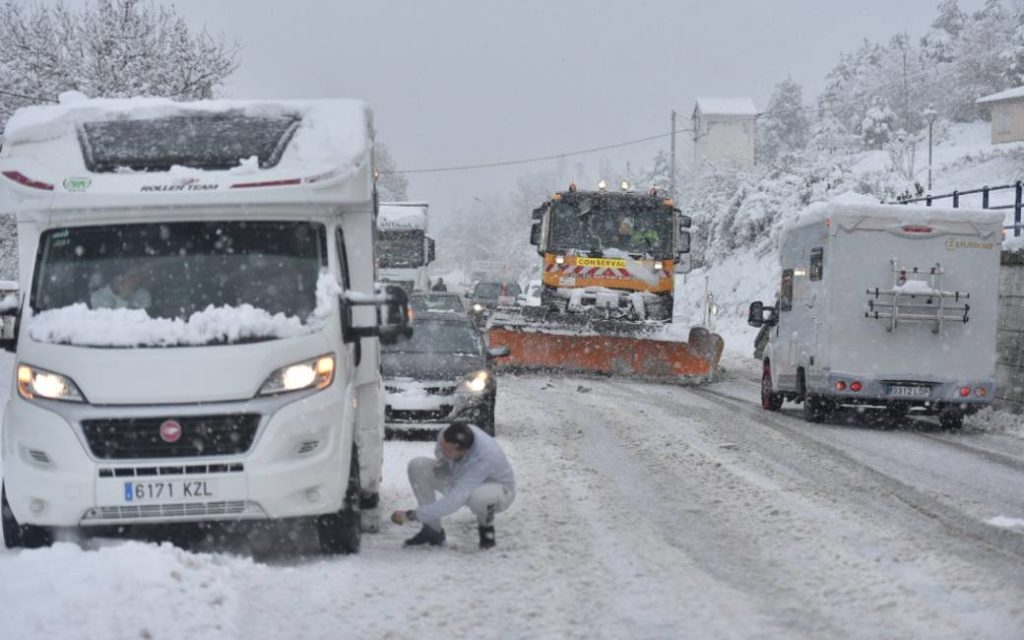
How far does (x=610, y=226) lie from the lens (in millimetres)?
Answer: 25469

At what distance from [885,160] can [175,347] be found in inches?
2661

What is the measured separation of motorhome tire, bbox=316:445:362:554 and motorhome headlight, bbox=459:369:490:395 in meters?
6.36

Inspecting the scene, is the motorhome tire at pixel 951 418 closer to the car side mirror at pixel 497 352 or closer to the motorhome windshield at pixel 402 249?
the car side mirror at pixel 497 352

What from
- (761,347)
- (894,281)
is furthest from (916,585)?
(761,347)

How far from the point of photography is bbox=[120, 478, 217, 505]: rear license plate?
7387 mm

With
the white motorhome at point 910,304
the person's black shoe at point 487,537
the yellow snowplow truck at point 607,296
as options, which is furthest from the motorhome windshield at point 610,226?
the person's black shoe at point 487,537

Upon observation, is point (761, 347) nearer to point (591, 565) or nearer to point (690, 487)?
point (690, 487)

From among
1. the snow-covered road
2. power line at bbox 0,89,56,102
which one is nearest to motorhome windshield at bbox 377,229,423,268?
power line at bbox 0,89,56,102

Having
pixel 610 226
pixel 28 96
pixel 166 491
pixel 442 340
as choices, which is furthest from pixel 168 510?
pixel 28 96

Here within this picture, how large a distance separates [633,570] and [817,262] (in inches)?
423

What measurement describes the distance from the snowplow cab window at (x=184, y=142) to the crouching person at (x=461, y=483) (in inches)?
87.4

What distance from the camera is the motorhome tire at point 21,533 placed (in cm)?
778

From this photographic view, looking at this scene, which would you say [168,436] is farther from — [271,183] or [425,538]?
[425,538]

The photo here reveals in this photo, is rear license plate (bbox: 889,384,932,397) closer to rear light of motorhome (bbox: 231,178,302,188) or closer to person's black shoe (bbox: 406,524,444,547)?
person's black shoe (bbox: 406,524,444,547)
